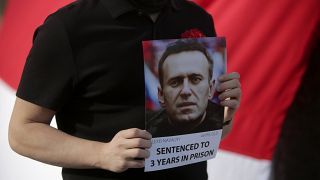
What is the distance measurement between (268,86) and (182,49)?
68 cm

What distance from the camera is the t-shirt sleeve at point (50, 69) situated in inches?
21.2

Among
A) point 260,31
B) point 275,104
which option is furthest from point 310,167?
point 260,31

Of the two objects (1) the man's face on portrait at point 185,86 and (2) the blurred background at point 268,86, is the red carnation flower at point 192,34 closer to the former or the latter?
(1) the man's face on portrait at point 185,86

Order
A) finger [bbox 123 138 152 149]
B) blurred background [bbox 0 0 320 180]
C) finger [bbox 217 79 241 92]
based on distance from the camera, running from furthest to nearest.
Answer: blurred background [bbox 0 0 320 180] → finger [bbox 217 79 241 92] → finger [bbox 123 138 152 149]

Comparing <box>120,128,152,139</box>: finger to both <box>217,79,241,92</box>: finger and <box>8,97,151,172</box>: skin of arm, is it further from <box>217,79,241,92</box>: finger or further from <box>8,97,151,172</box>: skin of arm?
<box>217,79,241,92</box>: finger

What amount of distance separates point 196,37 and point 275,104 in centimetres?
65

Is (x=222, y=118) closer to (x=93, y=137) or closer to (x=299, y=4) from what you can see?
(x=93, y=137)

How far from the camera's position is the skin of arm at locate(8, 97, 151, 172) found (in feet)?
1.72

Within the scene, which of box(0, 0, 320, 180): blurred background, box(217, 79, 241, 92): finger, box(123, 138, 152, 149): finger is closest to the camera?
box(123, 138, 152, 149): finger

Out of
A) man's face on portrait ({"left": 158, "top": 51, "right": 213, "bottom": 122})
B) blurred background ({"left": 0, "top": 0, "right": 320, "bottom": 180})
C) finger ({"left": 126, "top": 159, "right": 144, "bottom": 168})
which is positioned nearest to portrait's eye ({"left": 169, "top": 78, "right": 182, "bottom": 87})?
Result: man's face on portrait ({"left": 158, "top": 51, "right": 213, "bottom": 122})

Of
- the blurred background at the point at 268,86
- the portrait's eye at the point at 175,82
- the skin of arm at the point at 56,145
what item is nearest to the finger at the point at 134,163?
the skin of arm at the point at 56,145

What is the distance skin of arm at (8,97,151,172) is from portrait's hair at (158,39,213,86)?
89 mm

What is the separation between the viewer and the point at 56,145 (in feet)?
1.83

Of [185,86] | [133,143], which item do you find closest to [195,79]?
[185,86]
